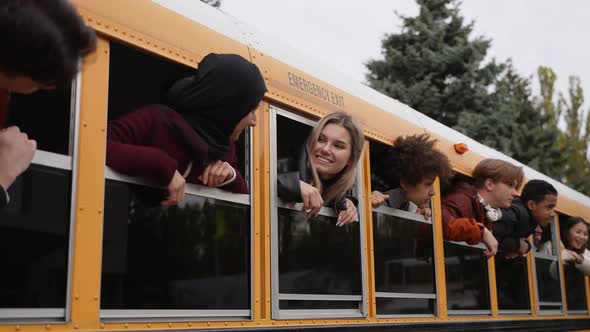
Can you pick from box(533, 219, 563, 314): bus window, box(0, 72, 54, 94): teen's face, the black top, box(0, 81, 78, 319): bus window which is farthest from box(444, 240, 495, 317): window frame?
box(0, 72, 54, 94): teen's face

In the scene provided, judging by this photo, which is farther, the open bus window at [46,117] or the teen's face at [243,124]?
the teen's face at [243,124]

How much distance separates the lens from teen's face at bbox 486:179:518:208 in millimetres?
4418

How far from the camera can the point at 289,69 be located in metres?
2.88

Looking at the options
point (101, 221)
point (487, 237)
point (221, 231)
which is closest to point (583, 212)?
point (487, 237)

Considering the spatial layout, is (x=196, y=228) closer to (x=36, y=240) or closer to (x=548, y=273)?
(x=36, y=240)

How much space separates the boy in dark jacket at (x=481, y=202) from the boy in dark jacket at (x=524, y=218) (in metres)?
0.11

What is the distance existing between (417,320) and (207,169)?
1646mm

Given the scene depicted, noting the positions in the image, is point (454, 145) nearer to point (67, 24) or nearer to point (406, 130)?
point (406, 130)

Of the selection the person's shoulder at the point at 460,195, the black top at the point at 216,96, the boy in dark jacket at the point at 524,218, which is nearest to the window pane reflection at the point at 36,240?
the black top at the point at 216,96

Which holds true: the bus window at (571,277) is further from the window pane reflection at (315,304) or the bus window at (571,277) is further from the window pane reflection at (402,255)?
the window pane reflection at (315,304)

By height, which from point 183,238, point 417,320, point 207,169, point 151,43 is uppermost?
point 151,43

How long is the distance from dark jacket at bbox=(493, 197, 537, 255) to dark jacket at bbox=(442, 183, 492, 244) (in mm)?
115

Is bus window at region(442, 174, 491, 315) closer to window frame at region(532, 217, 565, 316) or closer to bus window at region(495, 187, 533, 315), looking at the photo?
bus window at region(495, 187, 533, 315)

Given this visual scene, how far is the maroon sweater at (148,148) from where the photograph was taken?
2.03m
